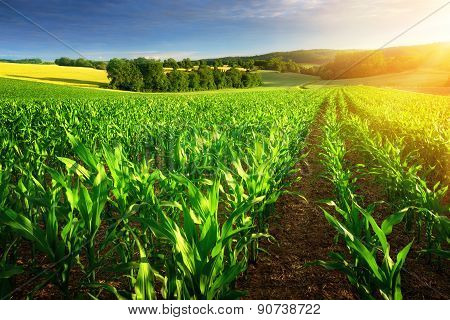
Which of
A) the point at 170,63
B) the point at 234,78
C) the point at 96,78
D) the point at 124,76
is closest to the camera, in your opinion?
Result: the point at 124,76

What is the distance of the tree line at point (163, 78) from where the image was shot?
62625 mm

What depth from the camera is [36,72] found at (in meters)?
70.1

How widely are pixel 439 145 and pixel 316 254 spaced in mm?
4536

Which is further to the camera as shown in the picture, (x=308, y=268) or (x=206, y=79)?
(x=206, y=79)

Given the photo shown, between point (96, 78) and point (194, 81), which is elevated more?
point (96, 78)

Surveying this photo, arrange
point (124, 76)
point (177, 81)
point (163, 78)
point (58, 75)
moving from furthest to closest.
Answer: point (58, 75) → point (177, 81) → point (163, 78) → point (124, 76)

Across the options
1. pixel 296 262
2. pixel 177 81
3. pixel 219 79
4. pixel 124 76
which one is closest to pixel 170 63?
pixel 219 79

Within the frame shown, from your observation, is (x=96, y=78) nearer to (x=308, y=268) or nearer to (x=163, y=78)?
(x=163, y=78)

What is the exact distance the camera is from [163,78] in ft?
217

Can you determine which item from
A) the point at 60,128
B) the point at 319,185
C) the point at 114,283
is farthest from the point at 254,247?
the point at 60,128

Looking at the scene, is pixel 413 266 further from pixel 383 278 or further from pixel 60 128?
pixel 60 128

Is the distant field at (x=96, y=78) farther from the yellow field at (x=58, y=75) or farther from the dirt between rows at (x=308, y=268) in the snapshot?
the dirt between rows at (x=308, y=268)

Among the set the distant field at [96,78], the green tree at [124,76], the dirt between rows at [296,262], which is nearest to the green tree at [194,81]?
the green tree at [124,76]

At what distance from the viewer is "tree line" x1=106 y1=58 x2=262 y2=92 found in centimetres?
6262
